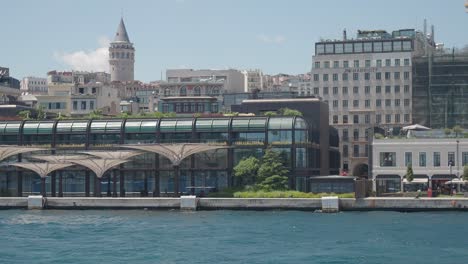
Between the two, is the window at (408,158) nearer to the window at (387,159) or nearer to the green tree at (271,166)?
the window at (387,159)

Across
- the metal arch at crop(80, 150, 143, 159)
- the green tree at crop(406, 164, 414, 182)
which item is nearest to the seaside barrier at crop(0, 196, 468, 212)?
the metal arch at crop(80, 150, 143, 159)

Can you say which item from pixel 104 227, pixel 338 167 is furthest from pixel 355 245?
pixel 338 167

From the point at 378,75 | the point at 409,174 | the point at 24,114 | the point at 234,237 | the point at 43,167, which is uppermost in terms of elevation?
the point at 378,75

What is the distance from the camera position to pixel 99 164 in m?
127

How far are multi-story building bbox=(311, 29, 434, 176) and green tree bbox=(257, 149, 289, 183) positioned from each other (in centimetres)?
4332

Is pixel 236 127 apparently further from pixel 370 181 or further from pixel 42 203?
pixel 42 203

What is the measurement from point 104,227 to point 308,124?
142 ft

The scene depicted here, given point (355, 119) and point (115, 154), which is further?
point (355, 119)

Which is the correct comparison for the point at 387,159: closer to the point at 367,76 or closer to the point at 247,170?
the point at 247,170

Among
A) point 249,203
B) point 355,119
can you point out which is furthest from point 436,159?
point 355,119

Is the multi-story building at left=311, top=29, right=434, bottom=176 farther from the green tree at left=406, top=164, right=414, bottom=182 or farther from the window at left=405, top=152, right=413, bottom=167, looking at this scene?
the green tree at left=406, top=164, right=414, bottom=182

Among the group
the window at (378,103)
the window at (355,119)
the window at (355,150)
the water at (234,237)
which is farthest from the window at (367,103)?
the water at (234,237)

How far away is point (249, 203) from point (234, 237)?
29744 millimetres

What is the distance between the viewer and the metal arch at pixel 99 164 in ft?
417
